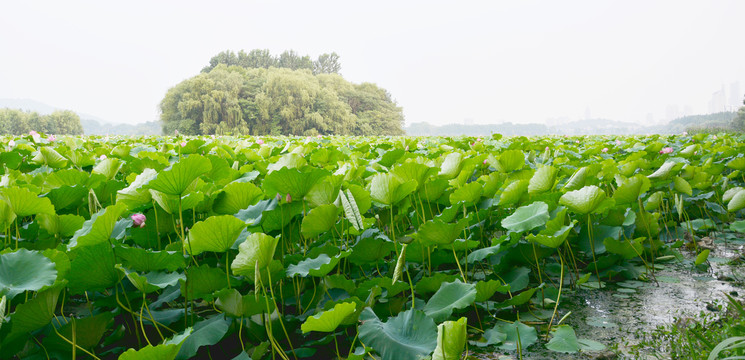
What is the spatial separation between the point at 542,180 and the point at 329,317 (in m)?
0.99

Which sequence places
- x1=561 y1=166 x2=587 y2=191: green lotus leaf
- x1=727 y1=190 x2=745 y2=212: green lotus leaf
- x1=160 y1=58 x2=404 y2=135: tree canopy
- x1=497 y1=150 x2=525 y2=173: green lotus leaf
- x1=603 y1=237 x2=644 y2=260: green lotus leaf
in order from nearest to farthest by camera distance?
x1=561 y1=166 x2=587 y2=191: green lotus leaf < x1=603 y1=237 x2=644 y2=260: green lotus leaf < x1=727 y1=190 x2=745 y2=212: green lotus leaf < x1=497 y1=150 x2=525 y2=173: green lotus leaf < x1=160 y1=58 x2=404 y2=135: tree canopy

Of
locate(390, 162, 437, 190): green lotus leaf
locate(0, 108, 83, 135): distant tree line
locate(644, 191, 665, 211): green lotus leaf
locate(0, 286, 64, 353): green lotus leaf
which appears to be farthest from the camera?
locate(0, 108, 83, 135): distant tree line

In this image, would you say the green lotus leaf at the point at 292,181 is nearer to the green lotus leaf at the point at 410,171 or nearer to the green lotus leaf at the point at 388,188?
the green lotus leaf at the point at 388,188

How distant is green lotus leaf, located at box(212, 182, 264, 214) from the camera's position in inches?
49.9

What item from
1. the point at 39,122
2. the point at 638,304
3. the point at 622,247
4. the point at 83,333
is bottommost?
the point at 638,304

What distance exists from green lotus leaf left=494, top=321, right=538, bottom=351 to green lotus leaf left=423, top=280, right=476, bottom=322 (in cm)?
17

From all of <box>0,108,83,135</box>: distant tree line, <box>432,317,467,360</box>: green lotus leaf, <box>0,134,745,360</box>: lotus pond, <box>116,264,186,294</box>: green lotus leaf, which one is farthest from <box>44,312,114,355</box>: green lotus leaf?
<box>0,108,83,135</box>: distant tree line

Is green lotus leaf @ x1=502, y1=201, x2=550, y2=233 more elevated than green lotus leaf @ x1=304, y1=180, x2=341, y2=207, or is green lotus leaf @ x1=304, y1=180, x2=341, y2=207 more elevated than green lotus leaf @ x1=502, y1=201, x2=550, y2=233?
green lotus leaf @ x1=304, y1=180, x2=341, y2=207

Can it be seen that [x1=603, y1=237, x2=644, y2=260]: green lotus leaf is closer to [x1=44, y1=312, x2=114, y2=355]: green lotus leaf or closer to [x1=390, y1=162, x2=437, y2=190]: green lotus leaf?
[x1=390, y1=162, x2=437, y2=190]: green lotus leaf

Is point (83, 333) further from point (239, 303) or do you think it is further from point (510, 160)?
point (510, 160)

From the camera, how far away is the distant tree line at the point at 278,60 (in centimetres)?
5122

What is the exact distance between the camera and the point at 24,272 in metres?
0.84

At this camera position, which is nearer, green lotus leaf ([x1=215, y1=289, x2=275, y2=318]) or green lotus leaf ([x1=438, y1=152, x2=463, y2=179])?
green lotus leaf ([x1=215, y1=289, x2=275, y2=318])

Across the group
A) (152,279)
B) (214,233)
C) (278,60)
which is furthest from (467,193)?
(278,60)
